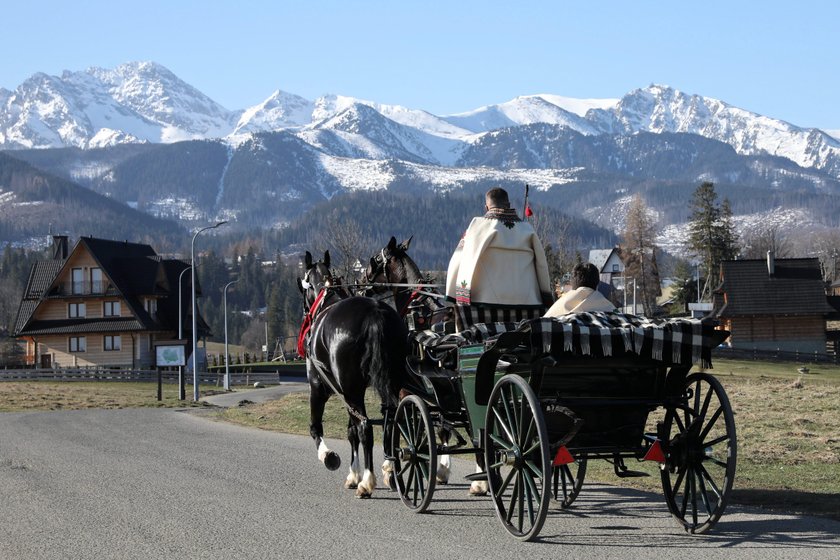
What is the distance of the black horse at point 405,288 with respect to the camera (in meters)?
13.3

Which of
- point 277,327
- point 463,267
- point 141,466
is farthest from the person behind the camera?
point 277,327

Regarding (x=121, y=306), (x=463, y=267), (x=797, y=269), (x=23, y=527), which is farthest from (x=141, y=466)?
(x=797, y=269)

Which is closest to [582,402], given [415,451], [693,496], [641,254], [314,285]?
[693,496]

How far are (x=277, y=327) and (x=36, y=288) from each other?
7237 centimetres

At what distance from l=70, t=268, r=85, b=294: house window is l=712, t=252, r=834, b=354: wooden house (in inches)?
1759

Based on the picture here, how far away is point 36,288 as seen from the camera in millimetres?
85625

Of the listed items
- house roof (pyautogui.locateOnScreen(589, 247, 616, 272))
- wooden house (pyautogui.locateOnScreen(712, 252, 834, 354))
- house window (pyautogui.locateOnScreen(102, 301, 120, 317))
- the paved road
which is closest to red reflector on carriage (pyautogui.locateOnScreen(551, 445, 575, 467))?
the paved road

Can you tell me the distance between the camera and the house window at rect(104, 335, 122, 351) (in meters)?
85.2

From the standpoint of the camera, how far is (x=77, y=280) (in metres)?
84.7

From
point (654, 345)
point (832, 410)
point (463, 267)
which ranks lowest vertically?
point (832, 410)

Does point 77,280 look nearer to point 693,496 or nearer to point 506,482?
point 506,482

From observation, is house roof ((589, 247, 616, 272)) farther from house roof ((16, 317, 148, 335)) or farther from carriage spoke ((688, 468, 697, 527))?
carriage spoke ((688, 468, 697, 527))

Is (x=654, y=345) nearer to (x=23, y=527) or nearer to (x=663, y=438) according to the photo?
(x=663, y=438)

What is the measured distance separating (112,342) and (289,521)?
7752cm
